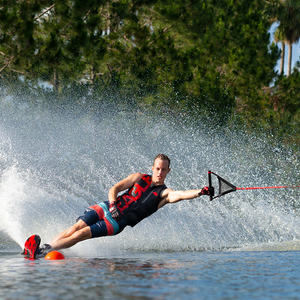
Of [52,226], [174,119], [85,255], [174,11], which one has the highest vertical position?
[174,11]

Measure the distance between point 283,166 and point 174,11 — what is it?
606 centimetres

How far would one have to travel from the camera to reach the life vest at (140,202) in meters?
5.86

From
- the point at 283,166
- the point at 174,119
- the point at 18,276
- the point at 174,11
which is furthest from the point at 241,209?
the point at 174,11

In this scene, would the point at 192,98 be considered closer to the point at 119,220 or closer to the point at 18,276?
the point at 119,220

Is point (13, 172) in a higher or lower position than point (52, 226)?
higher

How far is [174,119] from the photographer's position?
15336 mm

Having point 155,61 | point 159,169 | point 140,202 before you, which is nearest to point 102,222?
point 140,202

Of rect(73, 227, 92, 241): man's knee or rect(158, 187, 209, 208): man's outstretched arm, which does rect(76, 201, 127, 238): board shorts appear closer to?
rect(73, 227, 92, 241): man's knee

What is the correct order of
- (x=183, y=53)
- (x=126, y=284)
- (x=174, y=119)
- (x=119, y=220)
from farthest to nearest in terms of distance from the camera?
1. (x=183, y=53)
2. (x=174, y=119)
3. (x=119, y=220)
4. (x=126, y=284)

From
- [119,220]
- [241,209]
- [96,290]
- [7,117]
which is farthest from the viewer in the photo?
[7,117]

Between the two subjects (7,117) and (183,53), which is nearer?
(7,117)

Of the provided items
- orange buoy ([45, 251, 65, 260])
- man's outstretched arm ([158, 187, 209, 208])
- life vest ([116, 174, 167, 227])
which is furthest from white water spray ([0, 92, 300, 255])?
man's outstretched arm ([158, 187, 209, 208])

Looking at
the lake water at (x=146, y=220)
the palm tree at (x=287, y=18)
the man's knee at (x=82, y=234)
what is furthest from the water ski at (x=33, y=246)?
the palm tree at (x=287, y=18)

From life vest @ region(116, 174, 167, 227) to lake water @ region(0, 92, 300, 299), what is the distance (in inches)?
18.3
